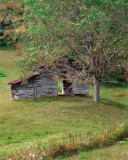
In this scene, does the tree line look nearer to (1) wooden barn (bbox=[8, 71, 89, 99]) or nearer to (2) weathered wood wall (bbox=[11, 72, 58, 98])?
(1) wooden barn (bbox=[8, 71, 89, 99])

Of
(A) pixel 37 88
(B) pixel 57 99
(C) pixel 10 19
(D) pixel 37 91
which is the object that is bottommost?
(B) pixel 57 99

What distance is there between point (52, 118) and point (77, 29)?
28.6 ft

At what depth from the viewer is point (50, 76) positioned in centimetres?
2992

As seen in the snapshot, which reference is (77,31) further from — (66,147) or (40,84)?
(66,147)

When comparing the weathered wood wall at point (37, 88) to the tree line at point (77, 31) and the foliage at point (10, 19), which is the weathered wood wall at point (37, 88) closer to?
the tree line at point (77, 31)

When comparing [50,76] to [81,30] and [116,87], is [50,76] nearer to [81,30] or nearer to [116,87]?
[81,30]

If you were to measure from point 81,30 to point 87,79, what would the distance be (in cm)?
484

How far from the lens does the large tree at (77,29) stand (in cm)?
2445

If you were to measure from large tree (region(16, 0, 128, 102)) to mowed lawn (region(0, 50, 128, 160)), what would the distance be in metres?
3.56

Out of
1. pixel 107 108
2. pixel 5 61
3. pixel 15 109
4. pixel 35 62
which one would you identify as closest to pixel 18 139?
pixel 15 109

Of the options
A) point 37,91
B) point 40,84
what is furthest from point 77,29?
point 37,91

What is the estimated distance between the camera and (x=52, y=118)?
2327 cm

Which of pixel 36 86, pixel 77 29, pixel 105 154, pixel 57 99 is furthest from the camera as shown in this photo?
pixel 36 86

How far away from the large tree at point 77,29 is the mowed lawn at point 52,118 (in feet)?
11.7
